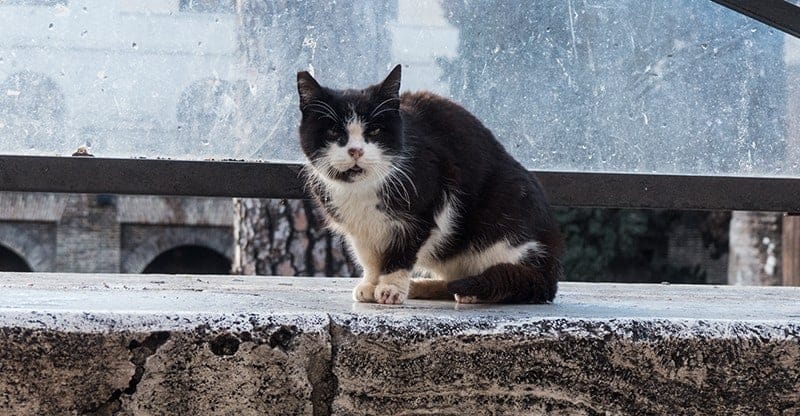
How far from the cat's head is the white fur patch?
0.29m

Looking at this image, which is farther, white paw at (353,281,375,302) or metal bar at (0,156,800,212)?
metal bar at (0,156,800,212)

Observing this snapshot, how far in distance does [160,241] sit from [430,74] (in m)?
13.6

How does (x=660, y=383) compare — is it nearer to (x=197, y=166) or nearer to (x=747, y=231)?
(x=197, y=166)

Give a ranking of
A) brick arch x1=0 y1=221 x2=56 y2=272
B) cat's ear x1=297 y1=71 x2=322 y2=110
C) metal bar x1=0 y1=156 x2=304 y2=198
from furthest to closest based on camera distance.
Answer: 1. brick arch x1=0 y1=221 x2=56 y2=272
2. metal bar x1=0 y1=156 x2=304 y2=198
3. cat's ear x1=297 y1=71 x2=322 y2=110

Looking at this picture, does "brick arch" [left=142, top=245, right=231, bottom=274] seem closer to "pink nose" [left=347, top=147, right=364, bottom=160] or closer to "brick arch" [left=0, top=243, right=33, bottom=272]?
"brick arch" [left=0, top=243, right=33, bottom=272]

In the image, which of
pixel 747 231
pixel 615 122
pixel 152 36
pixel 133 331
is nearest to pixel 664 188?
pixel 615 122

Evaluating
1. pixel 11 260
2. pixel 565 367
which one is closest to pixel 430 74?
pixel 565 367

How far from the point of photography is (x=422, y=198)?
214cm

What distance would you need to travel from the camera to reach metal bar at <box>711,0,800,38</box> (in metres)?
2.60

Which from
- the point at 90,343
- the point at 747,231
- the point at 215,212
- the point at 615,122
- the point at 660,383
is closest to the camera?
the point at 90,343

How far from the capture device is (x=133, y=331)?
1473 millimetres

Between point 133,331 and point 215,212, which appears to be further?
point 215,212

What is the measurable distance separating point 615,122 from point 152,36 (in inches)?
48.1

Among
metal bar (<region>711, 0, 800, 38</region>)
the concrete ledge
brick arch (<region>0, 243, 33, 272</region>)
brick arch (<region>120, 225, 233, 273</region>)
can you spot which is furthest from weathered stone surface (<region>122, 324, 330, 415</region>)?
brick arch (<region>0, 243, 33, 272</region>)
